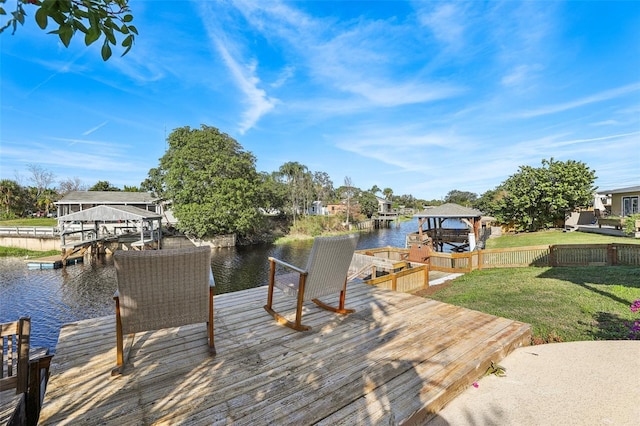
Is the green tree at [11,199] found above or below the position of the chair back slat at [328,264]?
above

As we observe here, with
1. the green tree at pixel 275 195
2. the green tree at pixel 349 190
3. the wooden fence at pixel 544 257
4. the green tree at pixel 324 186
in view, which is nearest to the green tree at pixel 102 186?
the green tree at pixel 275 195

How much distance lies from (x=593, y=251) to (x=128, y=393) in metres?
11.6

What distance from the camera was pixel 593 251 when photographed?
8445 millimetres

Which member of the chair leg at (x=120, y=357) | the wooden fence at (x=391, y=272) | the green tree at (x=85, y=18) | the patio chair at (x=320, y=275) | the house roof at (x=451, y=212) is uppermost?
the green tree at (x=85, y=18)

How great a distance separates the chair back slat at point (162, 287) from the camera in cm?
221

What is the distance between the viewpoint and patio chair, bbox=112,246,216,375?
2.21 meters

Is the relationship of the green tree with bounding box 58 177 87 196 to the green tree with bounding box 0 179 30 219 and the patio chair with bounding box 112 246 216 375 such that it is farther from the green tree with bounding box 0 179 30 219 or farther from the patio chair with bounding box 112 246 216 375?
the patio chair with bounding box 112 246 216 375

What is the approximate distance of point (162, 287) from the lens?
7.70 ft

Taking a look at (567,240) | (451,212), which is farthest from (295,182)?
(567,240)

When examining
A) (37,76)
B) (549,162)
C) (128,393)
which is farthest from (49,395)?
(549,162)

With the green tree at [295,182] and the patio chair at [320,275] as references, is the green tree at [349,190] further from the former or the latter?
the patio chair at [320,275]

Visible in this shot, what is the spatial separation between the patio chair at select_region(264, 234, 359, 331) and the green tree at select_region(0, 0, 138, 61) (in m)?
2.09

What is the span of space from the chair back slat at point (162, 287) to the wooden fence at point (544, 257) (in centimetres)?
969

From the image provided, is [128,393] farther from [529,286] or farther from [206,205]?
[206,205]
